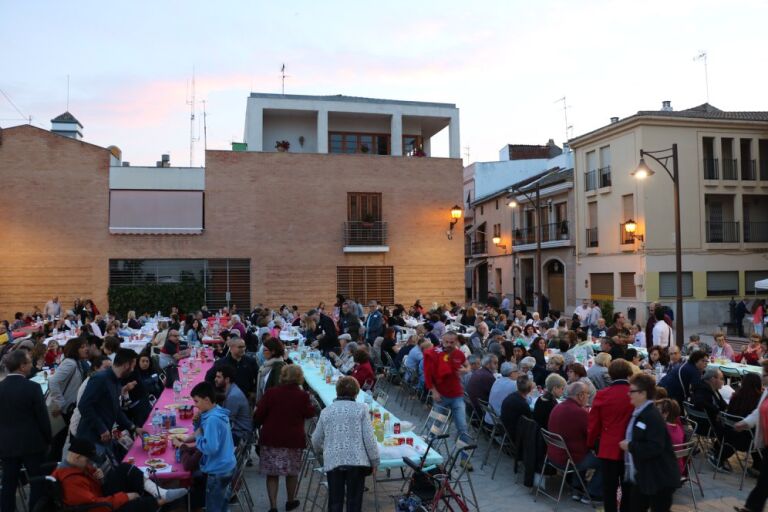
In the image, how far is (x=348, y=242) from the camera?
2552 cm

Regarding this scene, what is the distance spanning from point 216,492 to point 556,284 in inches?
1200

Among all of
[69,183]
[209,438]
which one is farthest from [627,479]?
[69,183]

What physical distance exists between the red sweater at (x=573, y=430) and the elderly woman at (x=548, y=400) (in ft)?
1.97

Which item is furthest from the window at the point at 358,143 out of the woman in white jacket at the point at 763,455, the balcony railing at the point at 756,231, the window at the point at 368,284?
the woman in white jacket at the point at 763,455

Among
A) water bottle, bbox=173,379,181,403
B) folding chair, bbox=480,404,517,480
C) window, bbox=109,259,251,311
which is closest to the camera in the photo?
folding chair, bbox=480,404,517,480

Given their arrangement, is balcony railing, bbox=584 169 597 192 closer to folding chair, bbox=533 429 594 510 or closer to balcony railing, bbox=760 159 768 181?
balcony railing, bbox=760 159 768 181

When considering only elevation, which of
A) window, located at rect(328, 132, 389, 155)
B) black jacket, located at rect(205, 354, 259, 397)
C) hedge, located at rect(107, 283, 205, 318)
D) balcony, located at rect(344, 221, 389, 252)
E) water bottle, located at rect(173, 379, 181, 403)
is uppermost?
window, located at rect(328, 132, 389, 155)

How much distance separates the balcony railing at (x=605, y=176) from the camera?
92.6ft

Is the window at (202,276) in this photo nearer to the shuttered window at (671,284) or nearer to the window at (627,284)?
the window at (627,284)

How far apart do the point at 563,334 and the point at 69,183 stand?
20.2m

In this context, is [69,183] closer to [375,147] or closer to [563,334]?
[375,147]

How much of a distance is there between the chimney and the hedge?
9.60 metres

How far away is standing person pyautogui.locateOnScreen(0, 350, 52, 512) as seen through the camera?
5.51 m

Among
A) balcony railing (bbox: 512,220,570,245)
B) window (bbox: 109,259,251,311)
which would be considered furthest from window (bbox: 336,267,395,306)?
balcony railing (bbox: 512,220,570,245)
